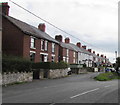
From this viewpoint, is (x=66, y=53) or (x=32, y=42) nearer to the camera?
(x=32, y=42)

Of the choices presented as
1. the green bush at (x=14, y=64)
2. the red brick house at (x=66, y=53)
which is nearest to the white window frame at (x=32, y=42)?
the green bush at (x=14, y=64)

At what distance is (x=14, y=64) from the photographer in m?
22.0

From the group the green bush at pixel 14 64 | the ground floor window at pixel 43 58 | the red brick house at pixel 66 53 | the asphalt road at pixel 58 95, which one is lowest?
the asphalt road at pixel 58 95

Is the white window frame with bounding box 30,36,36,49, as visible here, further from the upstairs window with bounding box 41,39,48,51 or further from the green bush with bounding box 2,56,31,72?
the green bush with bounding box 2,56,31,72

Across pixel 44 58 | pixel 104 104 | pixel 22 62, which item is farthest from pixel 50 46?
pixel 104 104

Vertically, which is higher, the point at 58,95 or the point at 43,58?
the point at 43,58

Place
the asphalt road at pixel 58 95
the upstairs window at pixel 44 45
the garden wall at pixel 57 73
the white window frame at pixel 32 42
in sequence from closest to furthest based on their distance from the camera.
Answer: the asphalt road at pixel 58 95
the garden wall at pixel 57 73
the white window frame at pixel 32 42
the upstairs window at pixel 44 45

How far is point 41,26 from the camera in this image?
149 ft

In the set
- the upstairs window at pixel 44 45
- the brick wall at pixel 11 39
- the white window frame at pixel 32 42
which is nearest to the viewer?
the brick wall at pixel 11 39

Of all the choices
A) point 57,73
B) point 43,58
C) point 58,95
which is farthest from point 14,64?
point 43,58

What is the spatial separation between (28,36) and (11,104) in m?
24.2

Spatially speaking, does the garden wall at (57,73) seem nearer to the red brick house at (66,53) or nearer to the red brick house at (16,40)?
the red brick house at (16,40)

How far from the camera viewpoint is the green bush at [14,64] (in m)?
20.5

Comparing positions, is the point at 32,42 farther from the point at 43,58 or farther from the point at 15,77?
the point at 15,77
